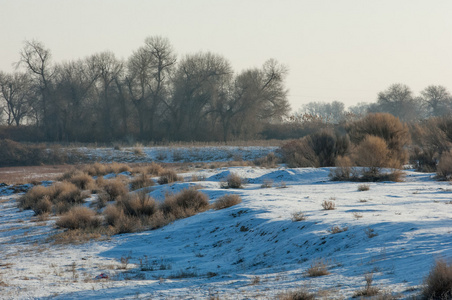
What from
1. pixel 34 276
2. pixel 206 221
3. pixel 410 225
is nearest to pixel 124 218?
pixel 206 221

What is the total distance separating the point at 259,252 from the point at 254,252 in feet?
0.53

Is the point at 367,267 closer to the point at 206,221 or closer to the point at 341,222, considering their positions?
the point at 341,222

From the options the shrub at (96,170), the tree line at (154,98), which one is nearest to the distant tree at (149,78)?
the tree line at (154,98)

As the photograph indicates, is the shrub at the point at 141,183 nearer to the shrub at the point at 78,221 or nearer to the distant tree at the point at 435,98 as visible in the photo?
the shrub at the point at 78,221

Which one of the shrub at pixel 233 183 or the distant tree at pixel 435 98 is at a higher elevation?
the distant tree at pixel 435 98

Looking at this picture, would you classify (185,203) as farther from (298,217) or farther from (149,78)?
(149,78)

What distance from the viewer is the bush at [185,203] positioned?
542 inches

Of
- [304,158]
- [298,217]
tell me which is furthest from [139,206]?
[304,158]

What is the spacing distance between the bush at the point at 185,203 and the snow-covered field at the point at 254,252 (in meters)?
0.85

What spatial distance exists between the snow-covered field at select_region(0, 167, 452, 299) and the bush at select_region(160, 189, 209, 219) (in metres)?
0.85

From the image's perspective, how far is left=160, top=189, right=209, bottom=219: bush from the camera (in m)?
13.8

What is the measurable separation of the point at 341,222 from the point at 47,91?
2299 inches

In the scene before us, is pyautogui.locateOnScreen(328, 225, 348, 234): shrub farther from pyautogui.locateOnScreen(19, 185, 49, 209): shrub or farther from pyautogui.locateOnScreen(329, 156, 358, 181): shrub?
pyautogui.locateOnScreen(19, 185, 49, 209): shrub

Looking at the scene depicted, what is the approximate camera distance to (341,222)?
891 centimetres
